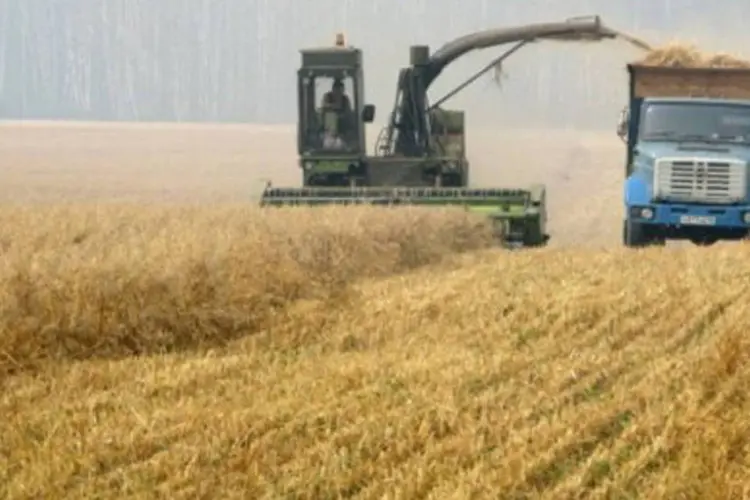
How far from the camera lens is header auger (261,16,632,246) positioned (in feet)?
63.5

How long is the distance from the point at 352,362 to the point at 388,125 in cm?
1298

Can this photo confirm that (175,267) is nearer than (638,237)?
Yes

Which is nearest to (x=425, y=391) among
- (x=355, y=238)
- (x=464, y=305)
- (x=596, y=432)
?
(x=596, y=432)

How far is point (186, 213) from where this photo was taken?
14.8 meters

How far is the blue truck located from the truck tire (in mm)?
12

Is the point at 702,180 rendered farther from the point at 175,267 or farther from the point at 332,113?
the point at 175,267

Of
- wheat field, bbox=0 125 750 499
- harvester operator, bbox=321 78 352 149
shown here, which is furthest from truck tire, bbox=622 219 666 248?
harvester operator, bbox=321 78 352 149

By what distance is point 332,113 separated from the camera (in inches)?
773

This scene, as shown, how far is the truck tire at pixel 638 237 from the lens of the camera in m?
16.4

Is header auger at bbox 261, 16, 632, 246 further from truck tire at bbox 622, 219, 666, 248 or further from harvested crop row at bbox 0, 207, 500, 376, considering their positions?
harvested crop row at bbox 0, 207, 500, 376

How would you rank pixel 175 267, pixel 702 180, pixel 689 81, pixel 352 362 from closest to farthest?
pixel 352 362, pixel 175 267, pixel 702 180, pixel 689 81

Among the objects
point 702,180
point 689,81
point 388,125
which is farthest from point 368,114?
point 702,180

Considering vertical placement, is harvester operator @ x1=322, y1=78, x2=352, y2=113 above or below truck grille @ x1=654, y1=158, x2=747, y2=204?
above

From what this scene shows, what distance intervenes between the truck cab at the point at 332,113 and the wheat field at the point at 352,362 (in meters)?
4.98
